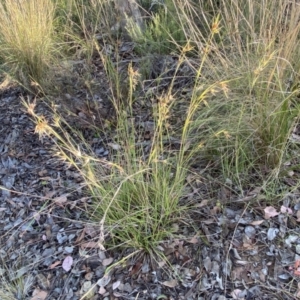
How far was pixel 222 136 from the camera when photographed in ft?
8.05

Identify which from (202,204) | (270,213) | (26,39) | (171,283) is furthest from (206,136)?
(26,39)

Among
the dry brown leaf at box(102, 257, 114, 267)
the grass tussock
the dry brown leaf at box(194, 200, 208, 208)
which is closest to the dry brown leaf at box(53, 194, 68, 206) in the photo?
the grass tussock

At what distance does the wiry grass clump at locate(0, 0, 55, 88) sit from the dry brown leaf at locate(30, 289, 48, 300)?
157cm

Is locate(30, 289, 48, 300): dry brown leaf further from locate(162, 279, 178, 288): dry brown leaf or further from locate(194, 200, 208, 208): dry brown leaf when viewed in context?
locate(194, 200, 208, 208): dry brown leaf

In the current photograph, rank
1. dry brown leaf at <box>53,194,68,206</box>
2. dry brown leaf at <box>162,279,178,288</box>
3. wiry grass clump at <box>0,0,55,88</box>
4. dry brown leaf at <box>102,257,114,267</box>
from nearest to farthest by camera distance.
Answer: dry brown leaf at <box>162,279,178,288</box> < dry brown leaf at <box>102,257,114,267</box> < dry brown leaf at <box>53,194,68,206</box> < wiry grass clump at <box>0,0,55,88</box>

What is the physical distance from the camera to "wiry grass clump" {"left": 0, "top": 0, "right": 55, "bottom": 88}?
10.7ft

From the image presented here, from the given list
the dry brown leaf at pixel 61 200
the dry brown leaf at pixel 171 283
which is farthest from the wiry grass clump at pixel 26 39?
the dry brown leaf at pixel 171 283

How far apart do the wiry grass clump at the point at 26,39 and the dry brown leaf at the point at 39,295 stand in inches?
61.7

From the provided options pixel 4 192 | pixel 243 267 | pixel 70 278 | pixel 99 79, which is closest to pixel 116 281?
pixel 70 278

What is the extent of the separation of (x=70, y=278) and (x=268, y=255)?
0.89 meters

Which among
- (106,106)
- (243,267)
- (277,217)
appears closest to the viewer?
(243,267)

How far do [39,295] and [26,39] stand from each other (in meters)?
1.86

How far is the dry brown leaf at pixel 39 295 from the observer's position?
6.89 ft

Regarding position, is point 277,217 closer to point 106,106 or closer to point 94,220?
point 94,220
